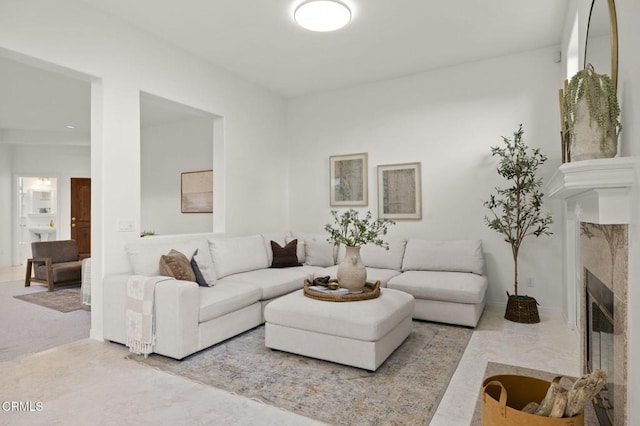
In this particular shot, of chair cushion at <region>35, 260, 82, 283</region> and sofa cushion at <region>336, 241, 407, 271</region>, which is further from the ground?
sofa cushion at <region>336, 241, 407, 271</region>

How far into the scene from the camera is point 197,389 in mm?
2428

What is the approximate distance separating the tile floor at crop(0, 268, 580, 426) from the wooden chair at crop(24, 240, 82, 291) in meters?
2.91

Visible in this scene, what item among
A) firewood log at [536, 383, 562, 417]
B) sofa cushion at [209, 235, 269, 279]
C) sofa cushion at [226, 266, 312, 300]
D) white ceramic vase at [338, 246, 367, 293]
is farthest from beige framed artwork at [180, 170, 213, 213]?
firewood log at [536, 383, 562, 417]

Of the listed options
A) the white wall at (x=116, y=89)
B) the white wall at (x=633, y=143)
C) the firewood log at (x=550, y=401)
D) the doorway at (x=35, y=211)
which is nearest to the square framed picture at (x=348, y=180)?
the white wall at (x=116, y=89)

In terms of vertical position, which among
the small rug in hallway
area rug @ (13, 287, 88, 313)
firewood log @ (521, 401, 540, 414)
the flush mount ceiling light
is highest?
the flush mount ceiling light

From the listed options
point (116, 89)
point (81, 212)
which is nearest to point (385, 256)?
point (116, 89)

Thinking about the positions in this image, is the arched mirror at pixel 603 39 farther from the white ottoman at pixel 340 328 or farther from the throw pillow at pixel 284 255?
the throw pillow at pixel 284 255

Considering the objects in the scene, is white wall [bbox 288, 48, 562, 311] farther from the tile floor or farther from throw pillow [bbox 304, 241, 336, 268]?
the tile floor

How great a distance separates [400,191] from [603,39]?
3.17 meters

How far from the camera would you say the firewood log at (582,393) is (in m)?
1.37

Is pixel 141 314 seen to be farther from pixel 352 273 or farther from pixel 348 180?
pixel 348 180

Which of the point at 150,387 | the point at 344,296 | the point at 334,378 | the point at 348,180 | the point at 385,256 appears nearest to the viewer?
the point at 150,387

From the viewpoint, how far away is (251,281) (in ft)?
12.7

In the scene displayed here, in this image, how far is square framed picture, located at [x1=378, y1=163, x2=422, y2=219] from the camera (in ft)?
16.1
